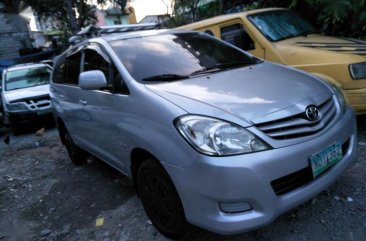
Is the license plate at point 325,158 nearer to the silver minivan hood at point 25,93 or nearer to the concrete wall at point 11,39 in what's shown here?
the silver minivan hood at point 25,93

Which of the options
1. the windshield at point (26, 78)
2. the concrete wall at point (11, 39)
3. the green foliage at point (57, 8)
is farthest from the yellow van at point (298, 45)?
the concrete wall at point (11, 39)

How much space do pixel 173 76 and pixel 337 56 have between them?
2.25 meters

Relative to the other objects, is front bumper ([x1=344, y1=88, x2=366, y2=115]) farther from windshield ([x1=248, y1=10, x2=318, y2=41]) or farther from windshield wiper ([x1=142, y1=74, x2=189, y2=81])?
windshield wiper ([x1=142, y1=74, x2=189, y2=81])

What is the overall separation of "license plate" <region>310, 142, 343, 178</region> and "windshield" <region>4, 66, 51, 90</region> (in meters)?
8.27

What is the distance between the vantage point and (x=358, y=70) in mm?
4172

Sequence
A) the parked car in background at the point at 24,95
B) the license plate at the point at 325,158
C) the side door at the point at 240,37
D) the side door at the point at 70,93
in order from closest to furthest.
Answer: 1. the license plate at the point at 325,158
2. the side door at the point at 70,93
3. the side door at the point at 240,37
4. the parked car in background at the point at 24,95

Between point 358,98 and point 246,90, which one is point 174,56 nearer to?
point 246,90

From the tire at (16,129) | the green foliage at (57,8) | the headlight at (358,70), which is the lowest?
the tire at (16,129)

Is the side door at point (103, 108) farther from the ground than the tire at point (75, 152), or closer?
farther from the ground

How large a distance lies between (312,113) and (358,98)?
1.87m

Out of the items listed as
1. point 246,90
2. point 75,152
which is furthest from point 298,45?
point 75,152

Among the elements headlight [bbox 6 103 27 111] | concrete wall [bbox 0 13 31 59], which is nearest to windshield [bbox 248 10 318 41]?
headlight [bbox 6 103 27 111]

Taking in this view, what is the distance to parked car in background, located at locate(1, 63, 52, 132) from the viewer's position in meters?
8.49

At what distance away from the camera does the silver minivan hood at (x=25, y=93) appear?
8641 millimetres
